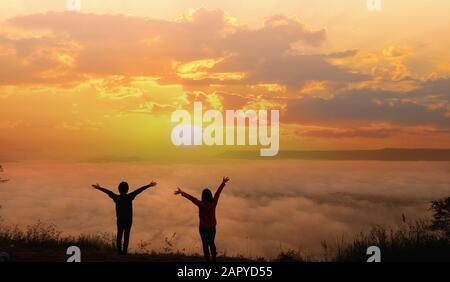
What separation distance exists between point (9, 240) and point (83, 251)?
2.75 m

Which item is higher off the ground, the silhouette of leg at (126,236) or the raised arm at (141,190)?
the raised arm at (141,190)

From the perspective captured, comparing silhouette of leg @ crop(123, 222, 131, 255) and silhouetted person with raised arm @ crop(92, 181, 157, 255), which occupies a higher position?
silhouetted person with raised arm @ crop(92, 181, 157, 255)

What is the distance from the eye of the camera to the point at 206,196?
513 inches

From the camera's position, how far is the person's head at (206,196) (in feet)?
42.8

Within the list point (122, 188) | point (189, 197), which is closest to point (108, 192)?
point (122, 188)

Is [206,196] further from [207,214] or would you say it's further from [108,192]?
[108,192]

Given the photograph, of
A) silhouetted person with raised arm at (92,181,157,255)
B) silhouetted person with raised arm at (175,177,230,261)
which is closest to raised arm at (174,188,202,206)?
silhouetted person with raised arm at (175,177,230,261)

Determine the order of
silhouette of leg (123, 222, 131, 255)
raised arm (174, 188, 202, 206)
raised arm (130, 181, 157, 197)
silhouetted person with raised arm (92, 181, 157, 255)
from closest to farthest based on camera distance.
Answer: raised arm (174, 188, 202, 206), raised arm (130, 181, 157, 197), silhouetted person with raised arm (92, 181, 157, 255), silhouette of leg (123, 222, 131, 255)

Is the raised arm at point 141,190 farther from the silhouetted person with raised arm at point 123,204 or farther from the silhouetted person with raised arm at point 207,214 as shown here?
the silhouetted person with raised arm at point 207,214

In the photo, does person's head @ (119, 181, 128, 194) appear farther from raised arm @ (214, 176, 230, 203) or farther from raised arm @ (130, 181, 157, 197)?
raised arm @ (214, 176, 230, 203)

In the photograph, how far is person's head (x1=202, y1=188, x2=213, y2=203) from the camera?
1303 centimetres

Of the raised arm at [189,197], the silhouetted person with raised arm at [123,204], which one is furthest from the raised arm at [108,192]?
the raised arm at [189,197]

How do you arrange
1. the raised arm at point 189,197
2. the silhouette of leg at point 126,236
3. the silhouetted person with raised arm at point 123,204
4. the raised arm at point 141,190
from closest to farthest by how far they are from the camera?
1. the raised arm at point 189,197
2. the raised arm at point 141,190
3. the silhouetted person with raised arm at point 123,204
4. the silhouette of leg at point 126,236
